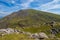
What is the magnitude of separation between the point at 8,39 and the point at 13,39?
163 inches

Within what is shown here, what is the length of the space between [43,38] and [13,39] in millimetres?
38094

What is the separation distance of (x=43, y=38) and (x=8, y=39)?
42230 mm

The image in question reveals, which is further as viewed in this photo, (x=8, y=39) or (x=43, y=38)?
A: (x=43, y=38)

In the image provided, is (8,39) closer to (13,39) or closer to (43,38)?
(13,39)

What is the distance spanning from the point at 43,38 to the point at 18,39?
3915 centimetres

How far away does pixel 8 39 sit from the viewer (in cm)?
10075

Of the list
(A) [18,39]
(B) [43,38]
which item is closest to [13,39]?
(A) [18,39]

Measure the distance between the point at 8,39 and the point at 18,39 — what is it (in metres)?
5.38

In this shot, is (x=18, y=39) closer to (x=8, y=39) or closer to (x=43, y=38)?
(x=8, y=39)

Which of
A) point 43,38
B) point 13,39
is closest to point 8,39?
point 13,39

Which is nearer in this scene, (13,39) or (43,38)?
(13,39)

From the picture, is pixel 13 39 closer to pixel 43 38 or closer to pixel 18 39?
pixel 18 39

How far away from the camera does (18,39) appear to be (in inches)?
3994

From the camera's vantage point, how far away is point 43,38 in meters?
137
